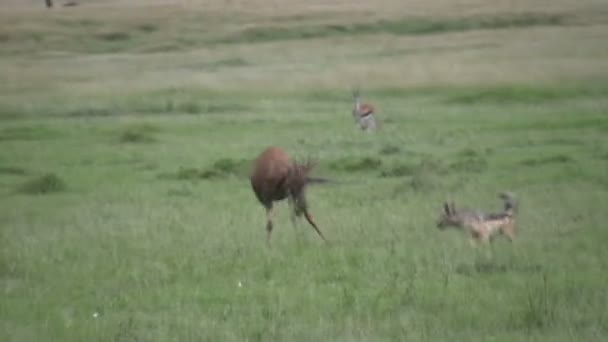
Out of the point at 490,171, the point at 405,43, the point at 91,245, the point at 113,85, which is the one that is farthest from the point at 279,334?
the point at 405,43

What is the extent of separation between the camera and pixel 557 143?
21281 mm

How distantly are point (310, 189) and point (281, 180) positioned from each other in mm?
5660

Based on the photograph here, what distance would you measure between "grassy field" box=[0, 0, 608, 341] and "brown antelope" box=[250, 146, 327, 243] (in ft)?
1.26

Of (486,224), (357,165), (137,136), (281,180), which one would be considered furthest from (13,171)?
(486,224)

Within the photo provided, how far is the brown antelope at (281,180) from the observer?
470 inches

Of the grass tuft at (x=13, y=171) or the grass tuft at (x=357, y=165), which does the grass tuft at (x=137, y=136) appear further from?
the grass tuft at (x=357, y=165)

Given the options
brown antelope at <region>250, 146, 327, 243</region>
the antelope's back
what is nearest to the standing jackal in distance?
brown antelope at <region>250, 146, 327, 243</region>

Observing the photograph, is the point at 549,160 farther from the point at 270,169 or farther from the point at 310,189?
the point at 270,169

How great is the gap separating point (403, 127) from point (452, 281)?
16.5 m

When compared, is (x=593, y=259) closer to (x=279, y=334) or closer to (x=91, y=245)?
(x=279, y=334)

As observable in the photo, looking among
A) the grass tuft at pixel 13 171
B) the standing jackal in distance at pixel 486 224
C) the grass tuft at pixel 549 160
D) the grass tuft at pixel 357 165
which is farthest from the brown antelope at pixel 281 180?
the grass tuft at pixel 13 171

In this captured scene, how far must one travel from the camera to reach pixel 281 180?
39.5 ft

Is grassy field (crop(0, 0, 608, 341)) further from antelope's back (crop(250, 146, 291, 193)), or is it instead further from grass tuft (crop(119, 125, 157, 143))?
antelope's back (crop(250, 146, 291, 193))

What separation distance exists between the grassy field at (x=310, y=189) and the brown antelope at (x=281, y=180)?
15.1 inches
